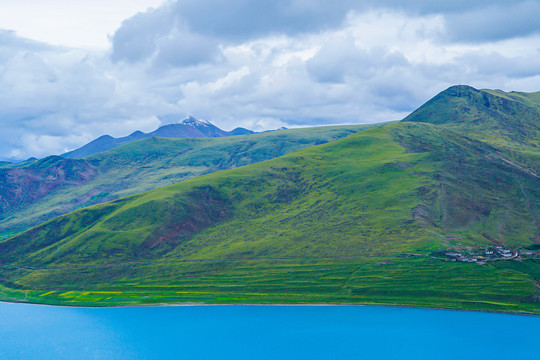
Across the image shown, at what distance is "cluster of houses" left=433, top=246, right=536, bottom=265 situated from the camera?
171 metres

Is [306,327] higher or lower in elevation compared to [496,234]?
lower

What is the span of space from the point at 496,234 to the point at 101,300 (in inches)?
6775

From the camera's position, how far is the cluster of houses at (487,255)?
17088 cm

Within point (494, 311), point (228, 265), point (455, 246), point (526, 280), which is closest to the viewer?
point (494, 311)

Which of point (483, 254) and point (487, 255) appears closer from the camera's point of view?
point (487, 255)

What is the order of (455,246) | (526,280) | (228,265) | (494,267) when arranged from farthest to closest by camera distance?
1. (228,265)
2. (455,246)
3. (494,267)
4. (526,280)

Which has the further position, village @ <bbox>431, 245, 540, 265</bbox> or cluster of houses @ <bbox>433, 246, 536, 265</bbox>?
cluster of houses @ <bbox>433, 246, 536, 265</bbox>

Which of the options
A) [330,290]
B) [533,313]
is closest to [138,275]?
[330,290]

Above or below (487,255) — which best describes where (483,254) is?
above

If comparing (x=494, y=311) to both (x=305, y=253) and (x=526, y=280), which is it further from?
(x=305, y=253)

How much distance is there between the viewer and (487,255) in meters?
174

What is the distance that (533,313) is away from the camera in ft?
447

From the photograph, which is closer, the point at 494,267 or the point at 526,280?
the point at 526,280

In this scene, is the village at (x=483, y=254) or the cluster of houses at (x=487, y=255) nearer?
the village at (x=483, y=254)
